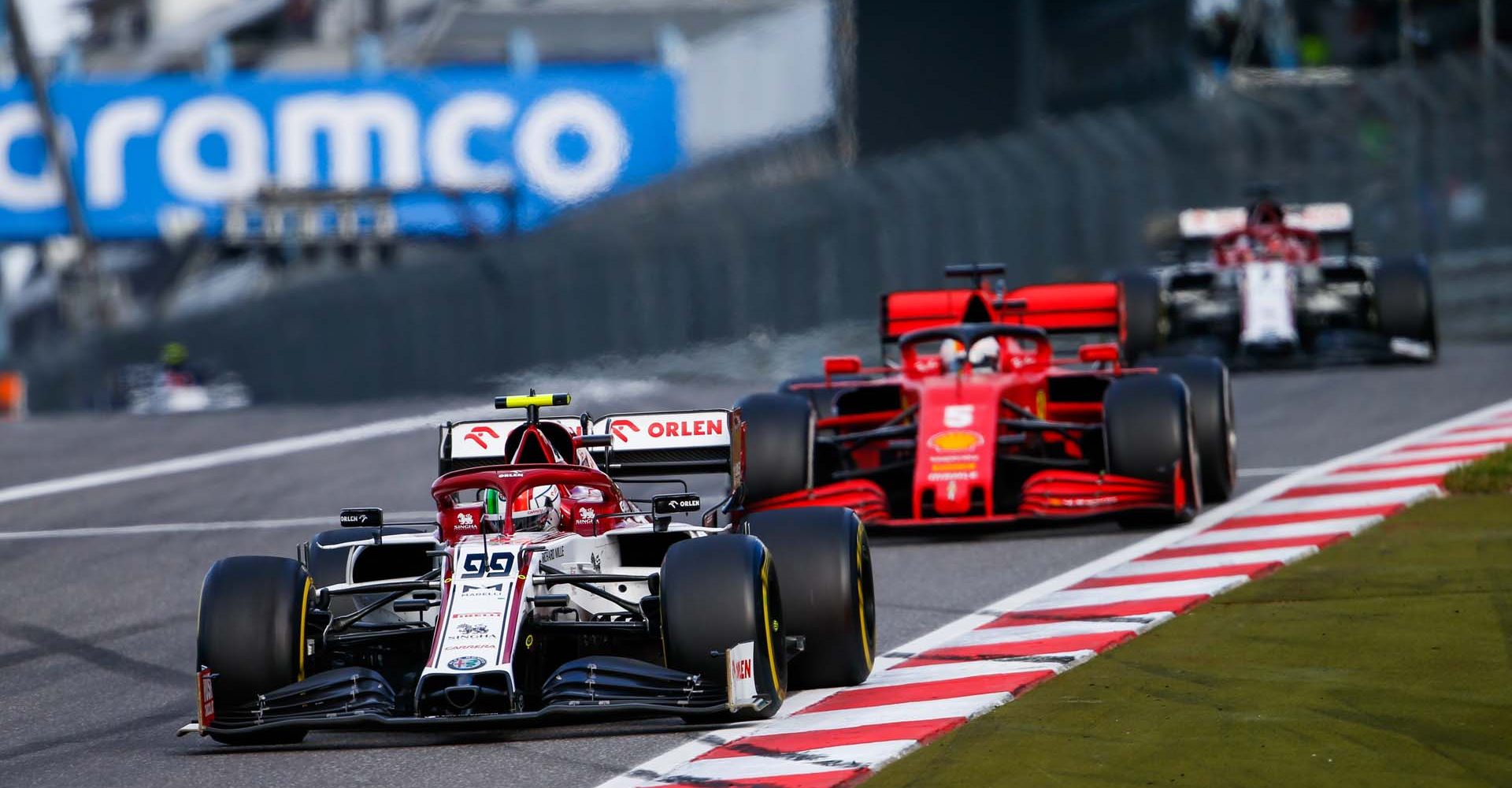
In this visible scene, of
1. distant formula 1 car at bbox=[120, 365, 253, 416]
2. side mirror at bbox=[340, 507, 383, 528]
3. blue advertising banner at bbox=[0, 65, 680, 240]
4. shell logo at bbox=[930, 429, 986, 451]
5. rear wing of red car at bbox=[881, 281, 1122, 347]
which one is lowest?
distant formula 1 car at bbox=[120, 365, 253, 416]

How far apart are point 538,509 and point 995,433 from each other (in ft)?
14.6

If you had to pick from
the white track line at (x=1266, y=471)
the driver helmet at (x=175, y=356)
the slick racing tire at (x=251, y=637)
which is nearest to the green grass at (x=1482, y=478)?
the white track line at (x=1266, y=471)

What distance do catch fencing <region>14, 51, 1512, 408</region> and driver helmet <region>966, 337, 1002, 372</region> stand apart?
1104cm

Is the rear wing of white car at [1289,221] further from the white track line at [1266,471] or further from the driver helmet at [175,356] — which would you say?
the driver helmet at [175,356]

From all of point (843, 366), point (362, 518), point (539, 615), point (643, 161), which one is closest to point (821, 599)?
point (539, 615)

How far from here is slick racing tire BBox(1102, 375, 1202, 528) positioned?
40.3 ft

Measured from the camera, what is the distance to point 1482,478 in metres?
13.1

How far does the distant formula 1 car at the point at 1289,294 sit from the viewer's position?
66.4 feet

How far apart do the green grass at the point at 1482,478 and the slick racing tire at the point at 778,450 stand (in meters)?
3.67

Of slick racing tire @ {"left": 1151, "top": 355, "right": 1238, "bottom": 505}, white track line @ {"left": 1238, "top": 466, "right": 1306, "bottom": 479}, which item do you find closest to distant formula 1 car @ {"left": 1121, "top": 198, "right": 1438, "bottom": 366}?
white track line @ {"left": 1238, "top": 466, "right": 1306, "bottom": 479}

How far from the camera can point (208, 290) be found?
171ft

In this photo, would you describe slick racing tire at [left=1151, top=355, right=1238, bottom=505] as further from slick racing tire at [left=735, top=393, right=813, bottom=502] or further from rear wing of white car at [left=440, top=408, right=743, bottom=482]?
rear wing of white car at [left=440, top=408, right=743, bottom=482]

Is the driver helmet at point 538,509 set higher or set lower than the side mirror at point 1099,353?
lower

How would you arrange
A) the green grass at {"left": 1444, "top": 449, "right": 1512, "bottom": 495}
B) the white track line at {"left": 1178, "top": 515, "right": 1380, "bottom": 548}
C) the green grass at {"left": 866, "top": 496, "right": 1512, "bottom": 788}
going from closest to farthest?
the green grass at {"left": 866, "top": 496, "right": 1512, "bottom": 788}, the white track line at {"left": 1178, "top": 515, "right": 1380, "bottom": 548}, the green grass at {"left": 1444, "top": 449, "right": 1512, "bottom": 495}
